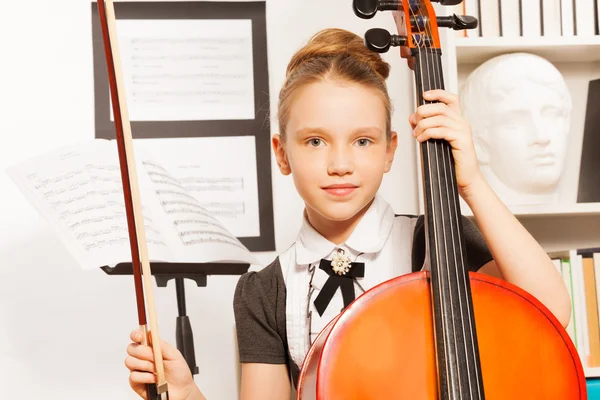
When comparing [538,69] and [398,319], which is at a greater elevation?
[538,69]

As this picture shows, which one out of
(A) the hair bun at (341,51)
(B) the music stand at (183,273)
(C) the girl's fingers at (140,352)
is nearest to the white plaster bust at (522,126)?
(A) the hair bun at (341,51)

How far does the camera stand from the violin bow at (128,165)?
73 centimetres

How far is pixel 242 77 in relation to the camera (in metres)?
1.70

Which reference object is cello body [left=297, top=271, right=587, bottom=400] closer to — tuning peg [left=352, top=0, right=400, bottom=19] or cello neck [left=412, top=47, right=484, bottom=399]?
cello neck [left=412, top=47, right=484, bottom=399]

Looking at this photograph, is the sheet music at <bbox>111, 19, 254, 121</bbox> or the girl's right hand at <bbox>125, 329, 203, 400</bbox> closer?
the girl's right hand at <bbox>125, 329, 203, 400</bbox>

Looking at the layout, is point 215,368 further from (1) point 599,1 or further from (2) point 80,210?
(1) point 599,1

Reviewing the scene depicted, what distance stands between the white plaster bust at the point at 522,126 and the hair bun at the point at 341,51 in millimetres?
386

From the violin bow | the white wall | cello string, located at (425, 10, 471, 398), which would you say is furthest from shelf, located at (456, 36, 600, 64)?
the violin bow

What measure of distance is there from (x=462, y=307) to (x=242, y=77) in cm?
103

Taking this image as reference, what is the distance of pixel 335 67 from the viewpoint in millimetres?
1140

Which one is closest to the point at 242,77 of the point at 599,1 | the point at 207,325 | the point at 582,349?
the point at 207,325

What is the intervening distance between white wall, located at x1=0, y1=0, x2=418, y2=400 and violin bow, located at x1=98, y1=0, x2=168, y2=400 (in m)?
0.88

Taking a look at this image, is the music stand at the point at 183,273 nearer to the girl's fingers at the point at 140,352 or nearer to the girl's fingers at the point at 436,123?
the girl's fingers at the point at 140,352

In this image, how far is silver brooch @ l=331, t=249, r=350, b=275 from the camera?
111 cm
